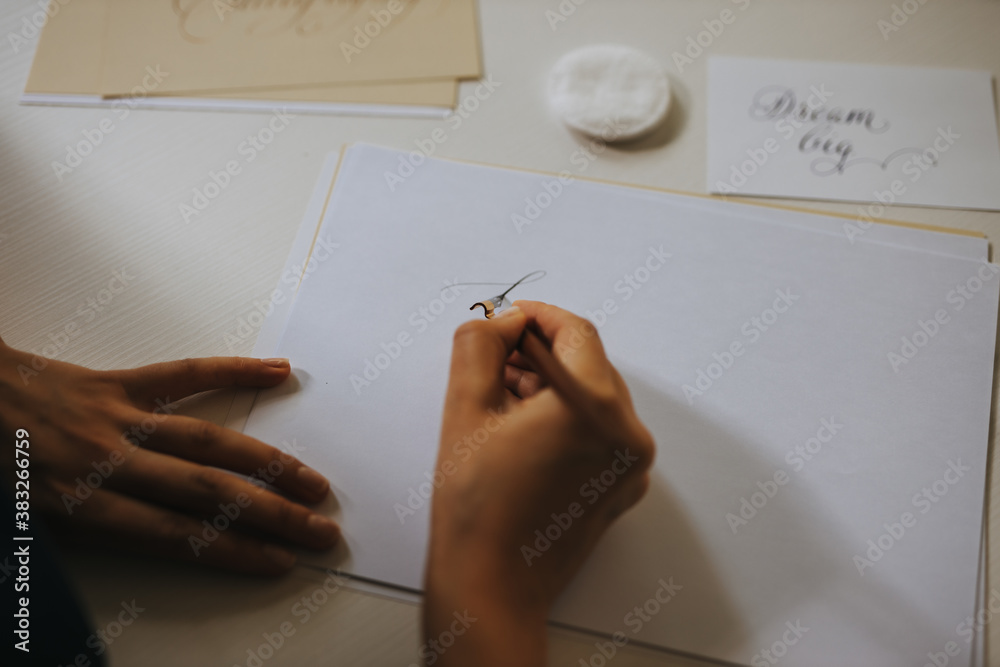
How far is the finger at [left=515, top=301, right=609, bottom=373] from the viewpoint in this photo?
16.6 inches

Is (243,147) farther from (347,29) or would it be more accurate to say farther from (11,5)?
(11,5)

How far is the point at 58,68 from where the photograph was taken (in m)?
0.63

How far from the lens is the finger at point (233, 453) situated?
1.50 feet

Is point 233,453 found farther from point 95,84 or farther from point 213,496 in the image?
point 95,84

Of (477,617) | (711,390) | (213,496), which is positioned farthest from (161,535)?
(711,390)

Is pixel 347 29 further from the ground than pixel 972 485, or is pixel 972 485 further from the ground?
pixel 347 29

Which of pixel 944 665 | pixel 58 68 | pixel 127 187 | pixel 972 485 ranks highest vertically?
pixel 58 68

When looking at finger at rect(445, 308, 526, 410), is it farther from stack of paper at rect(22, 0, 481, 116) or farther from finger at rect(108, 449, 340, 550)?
stack of paper at rect(22, 0, 481, 116)

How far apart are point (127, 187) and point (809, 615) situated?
67 cm

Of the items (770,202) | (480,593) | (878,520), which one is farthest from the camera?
(770,202)

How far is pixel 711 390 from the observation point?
0.51 meters

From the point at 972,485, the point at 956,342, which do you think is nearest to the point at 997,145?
the point at 956,342

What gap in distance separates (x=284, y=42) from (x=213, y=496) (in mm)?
455

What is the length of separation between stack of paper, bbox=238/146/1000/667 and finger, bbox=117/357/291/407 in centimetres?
2
